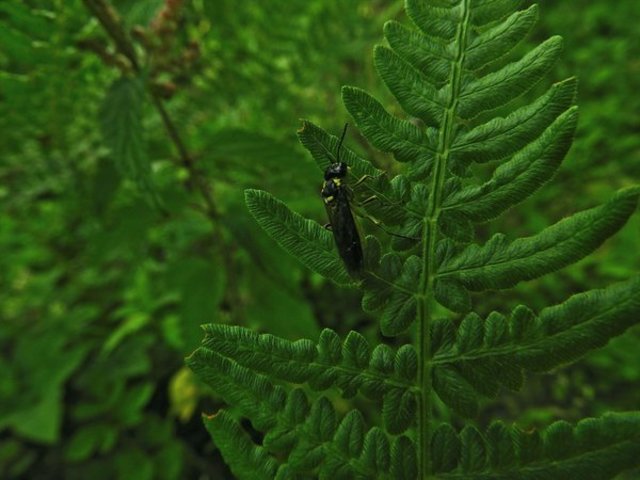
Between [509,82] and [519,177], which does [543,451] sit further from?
[509,82]

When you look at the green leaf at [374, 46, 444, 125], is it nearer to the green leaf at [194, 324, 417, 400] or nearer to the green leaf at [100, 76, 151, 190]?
the green leaf at [194, 324, 417, 400]

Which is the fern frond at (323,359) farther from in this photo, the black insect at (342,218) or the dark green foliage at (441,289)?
the black insect at (342,218)

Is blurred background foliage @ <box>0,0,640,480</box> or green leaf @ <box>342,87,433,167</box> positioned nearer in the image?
green leaf @ <box>342,87,433,167</box>

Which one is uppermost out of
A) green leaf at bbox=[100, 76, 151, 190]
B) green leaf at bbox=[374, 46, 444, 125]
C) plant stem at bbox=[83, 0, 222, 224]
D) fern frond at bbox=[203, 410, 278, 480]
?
plant stem at bbox=[83, 0, 222, 224]

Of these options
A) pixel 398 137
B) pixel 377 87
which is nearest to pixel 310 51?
pixel 377 87

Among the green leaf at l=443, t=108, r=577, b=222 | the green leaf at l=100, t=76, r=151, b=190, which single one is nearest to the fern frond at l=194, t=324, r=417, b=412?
the green leaf at l=443, t=108, r=577, b=222

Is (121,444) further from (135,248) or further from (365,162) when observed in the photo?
(365,162)
